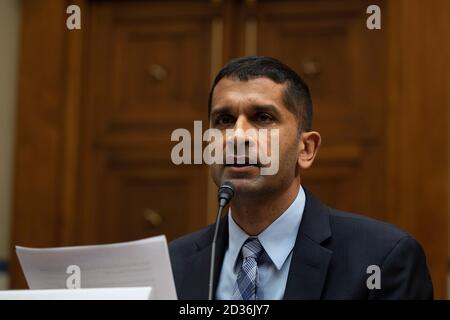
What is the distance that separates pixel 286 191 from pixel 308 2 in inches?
49.9

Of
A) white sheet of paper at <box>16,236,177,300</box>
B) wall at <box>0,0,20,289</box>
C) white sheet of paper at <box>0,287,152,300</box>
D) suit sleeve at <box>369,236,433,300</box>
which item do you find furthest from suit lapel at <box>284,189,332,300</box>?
wall at <box>0,0,20,289</box>

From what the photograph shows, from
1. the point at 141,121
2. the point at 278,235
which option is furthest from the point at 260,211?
the point at 141,121

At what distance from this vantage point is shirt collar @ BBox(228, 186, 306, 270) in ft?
5.68

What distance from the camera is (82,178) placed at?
3.02 meters

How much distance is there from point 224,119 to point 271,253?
0.33 m

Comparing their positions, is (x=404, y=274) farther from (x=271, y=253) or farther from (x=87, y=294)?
(x=87, y=294)

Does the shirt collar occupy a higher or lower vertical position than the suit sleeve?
higher

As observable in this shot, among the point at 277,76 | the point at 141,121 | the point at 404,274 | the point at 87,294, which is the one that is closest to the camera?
the point at 87,294

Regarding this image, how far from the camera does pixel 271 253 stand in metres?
1.73

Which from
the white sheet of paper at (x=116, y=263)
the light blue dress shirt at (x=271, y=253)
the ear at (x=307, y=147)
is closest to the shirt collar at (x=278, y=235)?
the light blue dress shirt at (x=271, y=253)

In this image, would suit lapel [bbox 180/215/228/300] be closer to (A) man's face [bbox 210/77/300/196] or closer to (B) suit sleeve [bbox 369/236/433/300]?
(A) man's face [bbox 210/77/300/196]
